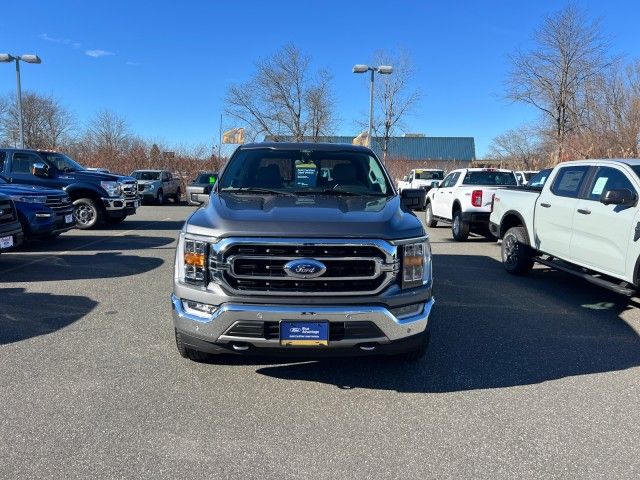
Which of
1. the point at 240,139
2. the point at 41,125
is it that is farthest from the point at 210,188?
the point at 41,125

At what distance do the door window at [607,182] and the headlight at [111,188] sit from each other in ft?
36.9

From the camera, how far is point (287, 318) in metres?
3.30

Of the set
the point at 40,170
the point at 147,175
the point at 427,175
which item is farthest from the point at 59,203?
the point at 427,175

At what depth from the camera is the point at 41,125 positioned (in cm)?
5597

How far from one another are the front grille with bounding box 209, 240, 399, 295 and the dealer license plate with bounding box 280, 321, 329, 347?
0.22 m

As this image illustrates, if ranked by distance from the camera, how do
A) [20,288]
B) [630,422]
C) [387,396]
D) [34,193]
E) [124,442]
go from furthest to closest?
[34,193], [20,288], [387,396], [630,422], [124,442]

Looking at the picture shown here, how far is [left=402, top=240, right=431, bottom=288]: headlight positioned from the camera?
3.54 metres

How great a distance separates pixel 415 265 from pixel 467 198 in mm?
8495

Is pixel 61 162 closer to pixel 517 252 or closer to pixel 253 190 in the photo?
pixel 253 190

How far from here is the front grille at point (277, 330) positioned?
131 inches

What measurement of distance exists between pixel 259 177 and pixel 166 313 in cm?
197

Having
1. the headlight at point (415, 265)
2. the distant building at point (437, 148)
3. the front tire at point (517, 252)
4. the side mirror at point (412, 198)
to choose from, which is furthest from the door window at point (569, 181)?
the distant building at point (437, 148)

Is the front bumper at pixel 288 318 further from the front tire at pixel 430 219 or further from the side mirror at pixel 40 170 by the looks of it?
the front tire at pixel 430 219

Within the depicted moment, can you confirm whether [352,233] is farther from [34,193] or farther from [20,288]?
[34,193]
